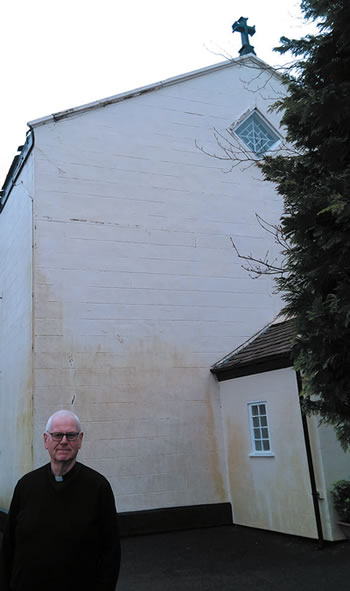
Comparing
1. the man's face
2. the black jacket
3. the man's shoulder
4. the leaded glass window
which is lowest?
the black jacket

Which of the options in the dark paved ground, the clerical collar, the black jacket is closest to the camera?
the black jacket

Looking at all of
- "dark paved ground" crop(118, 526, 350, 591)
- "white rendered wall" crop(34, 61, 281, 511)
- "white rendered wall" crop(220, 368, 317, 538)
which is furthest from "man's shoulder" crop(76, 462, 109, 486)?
"white rendered wall" crop(34, 61, 281, 511)

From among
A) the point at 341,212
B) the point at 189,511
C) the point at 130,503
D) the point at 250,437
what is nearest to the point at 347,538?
the point at 250,437

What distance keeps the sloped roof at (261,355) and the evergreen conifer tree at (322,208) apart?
156 inches

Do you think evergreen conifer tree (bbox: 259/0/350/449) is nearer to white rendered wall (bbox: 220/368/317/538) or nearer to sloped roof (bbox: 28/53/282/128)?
white rendered wall (bbox: 220/368/317/538)

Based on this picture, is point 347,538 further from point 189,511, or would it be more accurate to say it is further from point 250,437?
point 189,511

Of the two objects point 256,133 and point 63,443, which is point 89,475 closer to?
point 63,443

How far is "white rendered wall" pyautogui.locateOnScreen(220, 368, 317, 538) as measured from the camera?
817cm

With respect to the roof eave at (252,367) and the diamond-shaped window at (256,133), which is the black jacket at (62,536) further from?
the diamond-shaped window at (256,133)

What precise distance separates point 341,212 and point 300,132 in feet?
3.67

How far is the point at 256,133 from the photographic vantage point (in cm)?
1273

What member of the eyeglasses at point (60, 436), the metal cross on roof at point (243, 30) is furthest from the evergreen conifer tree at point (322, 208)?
the metal cross on roof at point (243, 30)

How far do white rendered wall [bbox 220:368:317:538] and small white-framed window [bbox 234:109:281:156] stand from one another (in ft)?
19.7

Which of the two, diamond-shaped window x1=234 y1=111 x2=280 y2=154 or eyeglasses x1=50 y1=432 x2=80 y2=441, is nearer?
eyeglasses x1=50 y1=432 x2=80 y2=441
